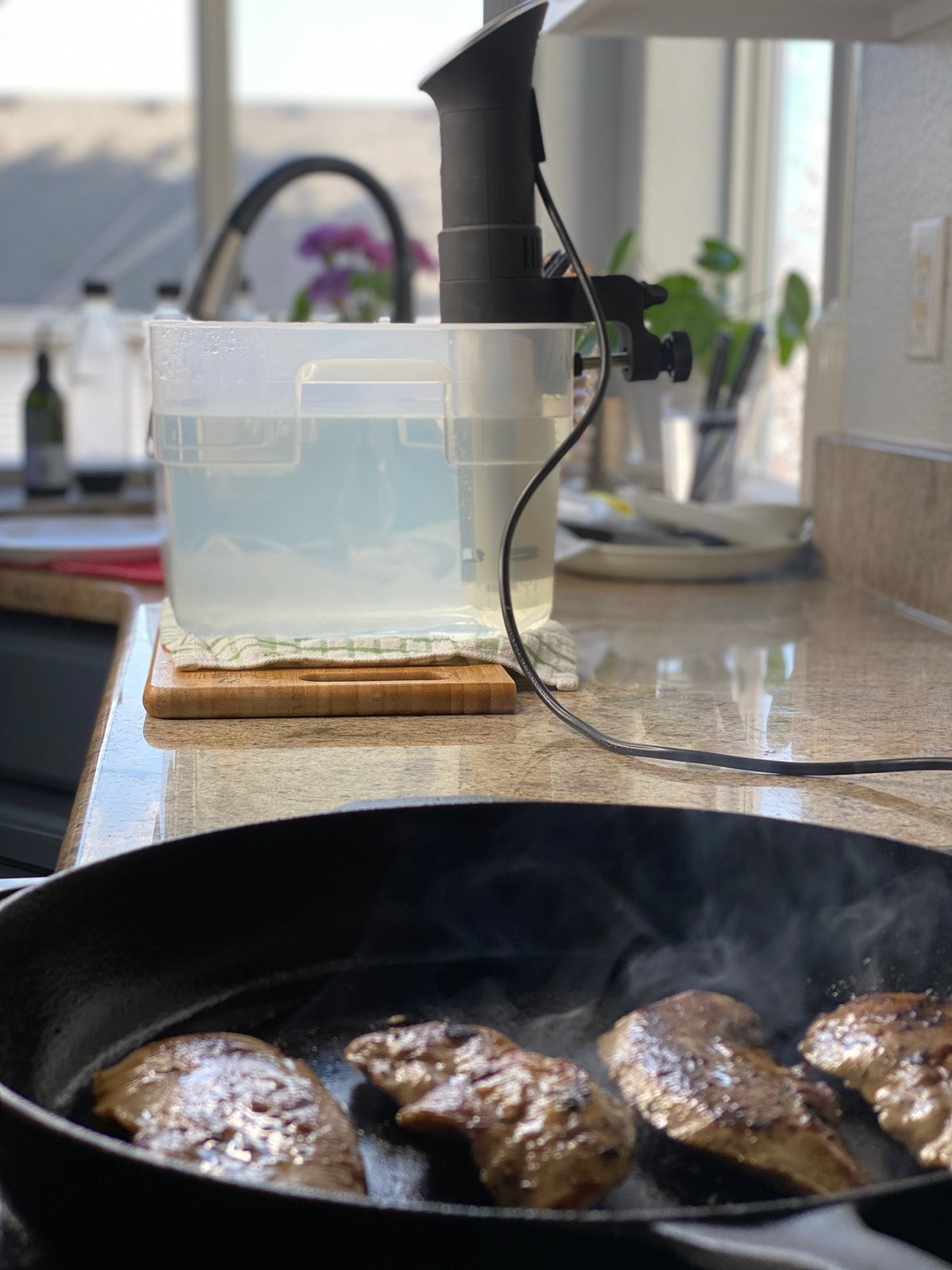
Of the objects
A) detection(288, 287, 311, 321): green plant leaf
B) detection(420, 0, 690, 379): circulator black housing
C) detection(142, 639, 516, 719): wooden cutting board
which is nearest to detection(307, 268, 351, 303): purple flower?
detection(288, 287, 311, 321): green plant leaf

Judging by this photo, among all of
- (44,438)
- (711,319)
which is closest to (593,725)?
(711,319)

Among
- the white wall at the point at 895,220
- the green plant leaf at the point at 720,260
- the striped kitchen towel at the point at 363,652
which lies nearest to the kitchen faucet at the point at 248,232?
the green plant leaf at the point at 720,260

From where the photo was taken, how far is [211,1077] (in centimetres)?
44

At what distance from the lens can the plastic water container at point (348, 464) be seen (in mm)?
955

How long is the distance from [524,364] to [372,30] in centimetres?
251

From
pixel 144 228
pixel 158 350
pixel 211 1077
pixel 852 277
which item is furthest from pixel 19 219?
pixel 211 1077

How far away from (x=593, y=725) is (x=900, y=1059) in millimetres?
431

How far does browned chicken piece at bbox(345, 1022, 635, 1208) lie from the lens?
1.32 feet

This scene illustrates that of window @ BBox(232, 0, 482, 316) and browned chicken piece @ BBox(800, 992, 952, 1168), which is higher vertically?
window @ BBox(232, 0, 482, 316)

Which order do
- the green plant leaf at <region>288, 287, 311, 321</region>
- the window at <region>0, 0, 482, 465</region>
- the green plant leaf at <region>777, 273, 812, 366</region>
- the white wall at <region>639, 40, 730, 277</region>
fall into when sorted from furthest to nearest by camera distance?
the window at <region>0, 0, 482, 465</region>, the white wall at <region>639, 40, 730, 277</region>, the green plant leaf at <region>288, 287, 311, 321</region>, the green plant leaf at <region>777, 273, 812, 366</region>

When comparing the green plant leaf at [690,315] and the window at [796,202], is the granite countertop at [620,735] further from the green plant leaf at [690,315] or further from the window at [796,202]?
the window at [796,202]

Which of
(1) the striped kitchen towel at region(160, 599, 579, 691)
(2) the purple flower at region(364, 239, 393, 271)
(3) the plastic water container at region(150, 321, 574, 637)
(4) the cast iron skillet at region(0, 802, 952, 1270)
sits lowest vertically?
(4) the cast iron skillet at region(0, 802, 952, 1270)

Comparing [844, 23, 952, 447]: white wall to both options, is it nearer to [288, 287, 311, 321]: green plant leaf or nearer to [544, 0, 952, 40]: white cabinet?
[544, 0, 952, 40]: white cabinet

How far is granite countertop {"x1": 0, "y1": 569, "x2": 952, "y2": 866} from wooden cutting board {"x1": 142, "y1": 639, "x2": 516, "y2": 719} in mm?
10
